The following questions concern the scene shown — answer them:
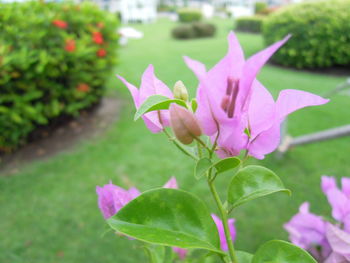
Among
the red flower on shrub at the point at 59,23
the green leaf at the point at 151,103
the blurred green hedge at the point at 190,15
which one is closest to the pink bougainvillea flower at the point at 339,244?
the green leaf at the point at 151,103

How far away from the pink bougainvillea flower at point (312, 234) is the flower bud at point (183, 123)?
40 centimetres

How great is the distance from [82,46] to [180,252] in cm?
300

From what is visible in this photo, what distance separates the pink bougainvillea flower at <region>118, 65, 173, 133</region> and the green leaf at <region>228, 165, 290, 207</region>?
13 centimetres

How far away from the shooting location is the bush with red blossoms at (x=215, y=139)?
361 millimetres

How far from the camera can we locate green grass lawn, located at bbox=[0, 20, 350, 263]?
2.28 metres

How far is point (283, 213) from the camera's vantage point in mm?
2492

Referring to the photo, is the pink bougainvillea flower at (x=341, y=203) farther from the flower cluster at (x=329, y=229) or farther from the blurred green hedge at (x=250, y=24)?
the blurred green hedge at (x=250, y=24)

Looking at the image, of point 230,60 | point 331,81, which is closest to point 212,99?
point 230,60

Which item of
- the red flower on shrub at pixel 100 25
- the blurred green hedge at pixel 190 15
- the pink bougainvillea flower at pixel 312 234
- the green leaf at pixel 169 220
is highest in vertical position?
the green leaf at pixel 169 220

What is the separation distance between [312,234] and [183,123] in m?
0.43

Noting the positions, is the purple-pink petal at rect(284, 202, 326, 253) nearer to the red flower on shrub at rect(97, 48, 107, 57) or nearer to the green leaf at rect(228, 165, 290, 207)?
the green leaf at rect(228, 165, 290, 207)

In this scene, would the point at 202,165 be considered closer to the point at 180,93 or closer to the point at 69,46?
the point at 180,93

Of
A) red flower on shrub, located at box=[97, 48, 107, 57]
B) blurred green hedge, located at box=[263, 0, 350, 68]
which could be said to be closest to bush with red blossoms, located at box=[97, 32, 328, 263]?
red flower on shrub, located at box=[97, 48, 107, 57]

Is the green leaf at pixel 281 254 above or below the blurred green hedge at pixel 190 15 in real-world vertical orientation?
above
